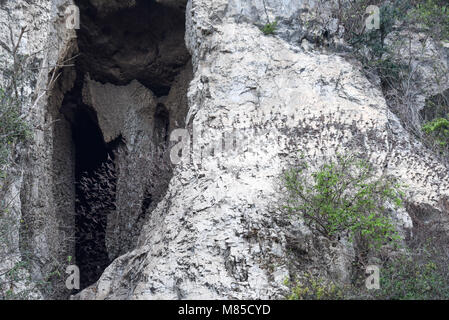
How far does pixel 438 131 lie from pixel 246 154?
3483mm

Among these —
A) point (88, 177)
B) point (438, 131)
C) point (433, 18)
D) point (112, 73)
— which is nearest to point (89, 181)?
point (88, 177)

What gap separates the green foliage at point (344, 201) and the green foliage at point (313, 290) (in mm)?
646

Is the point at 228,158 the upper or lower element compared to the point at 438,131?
lower

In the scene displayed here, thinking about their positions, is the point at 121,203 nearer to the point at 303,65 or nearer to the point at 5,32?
the point at 5,32

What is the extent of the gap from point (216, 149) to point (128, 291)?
7.13 ft

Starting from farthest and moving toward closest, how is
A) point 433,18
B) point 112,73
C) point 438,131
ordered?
point 112,73
point 433,18
point 438,131

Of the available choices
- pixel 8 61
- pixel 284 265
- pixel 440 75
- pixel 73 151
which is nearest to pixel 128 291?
pixel 284 265

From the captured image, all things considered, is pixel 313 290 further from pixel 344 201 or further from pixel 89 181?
pixel 89 181

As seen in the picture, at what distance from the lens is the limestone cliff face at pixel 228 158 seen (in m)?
6.19

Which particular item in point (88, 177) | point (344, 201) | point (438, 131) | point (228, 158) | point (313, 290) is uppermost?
point (438, 131)

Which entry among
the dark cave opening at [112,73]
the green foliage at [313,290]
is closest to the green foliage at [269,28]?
the dark cave opening at [112,73]

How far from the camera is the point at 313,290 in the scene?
5770 millimetres

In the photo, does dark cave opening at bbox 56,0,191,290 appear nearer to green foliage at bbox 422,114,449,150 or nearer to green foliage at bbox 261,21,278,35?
green foliage at bbox 261,21,278,35

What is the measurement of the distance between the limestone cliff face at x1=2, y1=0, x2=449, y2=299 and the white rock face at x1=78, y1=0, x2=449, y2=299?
0.06 feet
